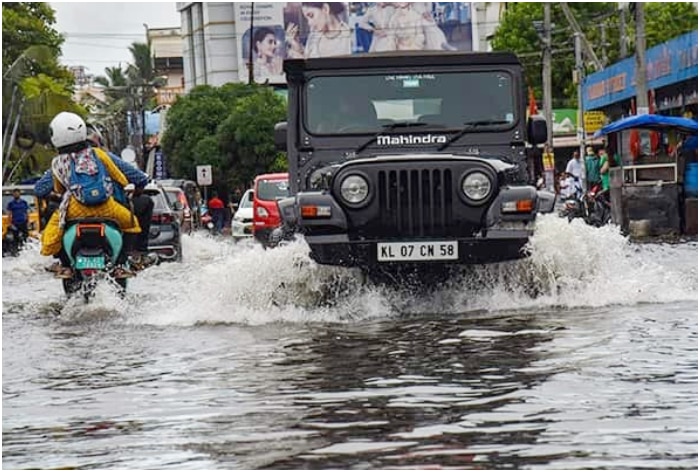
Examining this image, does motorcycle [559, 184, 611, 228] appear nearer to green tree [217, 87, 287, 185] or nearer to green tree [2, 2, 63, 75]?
green tree [217, 87, 287, 185]

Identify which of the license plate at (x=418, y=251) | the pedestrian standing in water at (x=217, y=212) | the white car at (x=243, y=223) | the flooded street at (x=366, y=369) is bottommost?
the pedestrian standing in water at (x=217, y=212)

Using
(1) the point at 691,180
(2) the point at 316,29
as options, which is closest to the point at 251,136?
(1) the point at 691,180

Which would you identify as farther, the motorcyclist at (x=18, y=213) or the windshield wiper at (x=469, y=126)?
the motorcyclist at (x=18, y=213)

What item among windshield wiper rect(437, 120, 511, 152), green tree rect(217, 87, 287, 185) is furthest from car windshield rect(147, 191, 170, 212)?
green tree rect(217, 87, 287, 185)

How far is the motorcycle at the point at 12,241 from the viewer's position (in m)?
33.8

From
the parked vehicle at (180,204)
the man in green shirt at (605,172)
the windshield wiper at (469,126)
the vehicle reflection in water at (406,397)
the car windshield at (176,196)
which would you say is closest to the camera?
the vehicle reflection in water at (406,397)

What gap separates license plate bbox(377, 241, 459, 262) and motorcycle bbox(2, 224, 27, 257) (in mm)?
23118

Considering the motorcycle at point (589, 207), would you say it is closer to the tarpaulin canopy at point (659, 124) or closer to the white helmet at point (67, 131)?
the tarpaulin canopy at point (659, 124)

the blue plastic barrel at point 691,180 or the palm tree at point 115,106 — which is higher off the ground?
the palm tree at point 115,106

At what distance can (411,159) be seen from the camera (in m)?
11.6

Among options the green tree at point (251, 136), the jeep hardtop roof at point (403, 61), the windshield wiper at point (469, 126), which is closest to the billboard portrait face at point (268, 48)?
the green tree at point (251, 136)

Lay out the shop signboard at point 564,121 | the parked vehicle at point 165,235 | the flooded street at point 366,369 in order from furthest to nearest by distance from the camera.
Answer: the shop signboard at point 564,121 → the parked vehicle at point 165,235 → the flooded street at point 366,369

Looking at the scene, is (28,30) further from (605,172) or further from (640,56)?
(605,172)

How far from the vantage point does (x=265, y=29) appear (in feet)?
418
